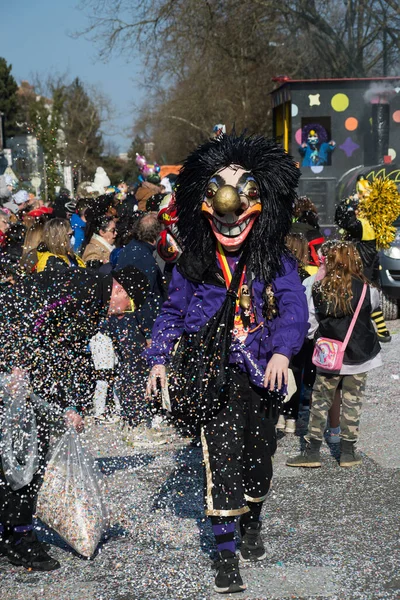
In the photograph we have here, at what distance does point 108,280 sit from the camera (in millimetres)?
4594

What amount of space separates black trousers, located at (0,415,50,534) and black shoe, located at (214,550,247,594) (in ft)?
2.87

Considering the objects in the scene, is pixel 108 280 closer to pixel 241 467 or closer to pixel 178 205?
pixel 178 205

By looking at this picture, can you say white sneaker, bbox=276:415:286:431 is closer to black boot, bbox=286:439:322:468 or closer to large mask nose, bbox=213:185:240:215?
black boot, bbox=286:439:322:468

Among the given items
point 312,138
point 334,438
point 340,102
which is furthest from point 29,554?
point 340,102

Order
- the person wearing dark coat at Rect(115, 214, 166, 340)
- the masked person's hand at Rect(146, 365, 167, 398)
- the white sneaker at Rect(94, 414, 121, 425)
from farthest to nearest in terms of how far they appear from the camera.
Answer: the person wearing dark coat at Rect(115, 214, 166, 340), the white sneaker at Rect(94, 414, 121, 425), the masked person's hand at Rect(146, 365, 167, 398)

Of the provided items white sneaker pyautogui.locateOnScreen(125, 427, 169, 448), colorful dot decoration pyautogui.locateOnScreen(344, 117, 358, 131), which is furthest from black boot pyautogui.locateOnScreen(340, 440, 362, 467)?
colorful dot decoration pyautogui.locateOnScreen(344, 117, 358, 131)

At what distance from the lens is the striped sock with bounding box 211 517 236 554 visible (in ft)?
11.8

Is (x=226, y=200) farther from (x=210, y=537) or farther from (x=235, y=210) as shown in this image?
(x=210, y=537)

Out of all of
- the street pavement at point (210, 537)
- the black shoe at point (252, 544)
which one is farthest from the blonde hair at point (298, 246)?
the black shoe at point (252, 544)

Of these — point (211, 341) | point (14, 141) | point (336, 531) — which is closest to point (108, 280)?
point (211, 341)

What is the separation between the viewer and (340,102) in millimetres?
15898

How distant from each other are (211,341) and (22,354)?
0.87 metres

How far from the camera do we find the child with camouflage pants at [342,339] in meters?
5.14

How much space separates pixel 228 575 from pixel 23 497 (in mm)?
964
